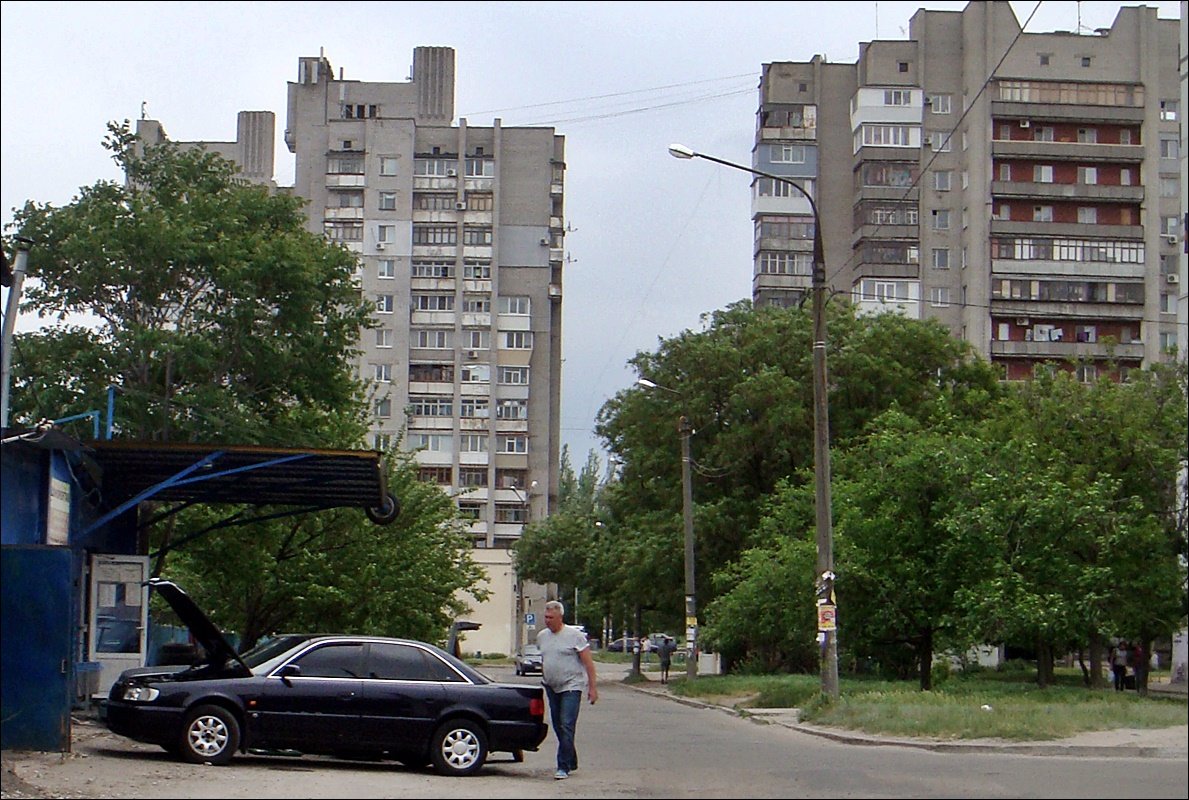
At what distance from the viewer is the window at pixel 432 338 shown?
322 ft

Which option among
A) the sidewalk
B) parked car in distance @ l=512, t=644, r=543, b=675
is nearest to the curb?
the sidewalk

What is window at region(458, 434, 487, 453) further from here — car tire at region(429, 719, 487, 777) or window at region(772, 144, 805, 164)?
car tire at region(429, 719, 487, 777)

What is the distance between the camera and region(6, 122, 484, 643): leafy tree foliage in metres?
31.8

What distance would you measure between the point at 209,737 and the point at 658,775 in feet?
15.3

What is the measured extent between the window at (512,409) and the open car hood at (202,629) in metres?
79.7

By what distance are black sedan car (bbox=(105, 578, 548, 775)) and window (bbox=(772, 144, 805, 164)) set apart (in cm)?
7233

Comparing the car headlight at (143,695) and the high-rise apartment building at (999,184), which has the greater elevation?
the high-rise apartment building at (999,184)

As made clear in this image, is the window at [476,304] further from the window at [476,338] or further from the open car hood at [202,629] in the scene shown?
the open car hood at [202,629]

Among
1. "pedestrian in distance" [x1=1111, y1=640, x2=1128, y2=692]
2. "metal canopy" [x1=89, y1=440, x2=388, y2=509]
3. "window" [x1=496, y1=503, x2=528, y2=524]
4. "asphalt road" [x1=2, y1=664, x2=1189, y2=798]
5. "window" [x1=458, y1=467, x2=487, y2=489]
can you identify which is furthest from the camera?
"window" [x1=496, y1=503, x2=528, y2=524]

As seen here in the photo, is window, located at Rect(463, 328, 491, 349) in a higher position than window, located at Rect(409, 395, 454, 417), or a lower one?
higher

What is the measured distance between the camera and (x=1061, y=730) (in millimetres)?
19812

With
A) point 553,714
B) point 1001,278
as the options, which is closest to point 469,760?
point 553,714

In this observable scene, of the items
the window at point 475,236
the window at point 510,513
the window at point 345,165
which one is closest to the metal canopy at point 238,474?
the window at point 510,513

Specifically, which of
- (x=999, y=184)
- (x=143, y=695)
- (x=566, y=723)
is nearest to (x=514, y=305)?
(x=999, y=184)
